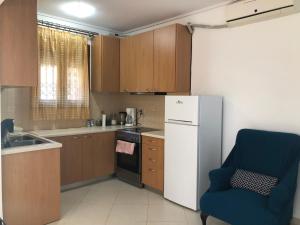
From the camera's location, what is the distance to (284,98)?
2.76 meters

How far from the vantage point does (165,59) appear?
3.62 meters

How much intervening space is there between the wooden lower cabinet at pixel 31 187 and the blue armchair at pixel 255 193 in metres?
1.62

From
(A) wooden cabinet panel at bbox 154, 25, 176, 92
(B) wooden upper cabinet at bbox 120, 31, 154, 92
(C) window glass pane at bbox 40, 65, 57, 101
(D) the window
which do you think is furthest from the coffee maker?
(C) window glass pane at bbox 40, 65, 57, 101

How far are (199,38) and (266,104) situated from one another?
4.44 feet

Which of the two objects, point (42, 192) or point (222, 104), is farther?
point (222, 104)

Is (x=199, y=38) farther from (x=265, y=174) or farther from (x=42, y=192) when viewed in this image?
(x=42, y=192)

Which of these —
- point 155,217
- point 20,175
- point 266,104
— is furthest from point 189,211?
point 20,175

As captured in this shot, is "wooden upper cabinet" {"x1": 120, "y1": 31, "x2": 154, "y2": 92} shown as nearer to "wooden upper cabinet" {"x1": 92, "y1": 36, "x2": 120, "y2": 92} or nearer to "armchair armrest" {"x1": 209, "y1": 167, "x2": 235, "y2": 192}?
"wooden upper cabinet" {"x1": 92, "y1": 36, "x2": 120, "y2": 92}

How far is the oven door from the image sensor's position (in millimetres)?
3826

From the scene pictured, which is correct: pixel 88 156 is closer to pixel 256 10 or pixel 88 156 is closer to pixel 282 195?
pixel 282 195

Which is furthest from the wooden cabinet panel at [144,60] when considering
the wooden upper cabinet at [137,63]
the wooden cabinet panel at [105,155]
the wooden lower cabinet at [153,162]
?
the wooden cabinet panel at [105,155]

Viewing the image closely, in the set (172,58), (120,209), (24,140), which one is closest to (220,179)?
(120,209)

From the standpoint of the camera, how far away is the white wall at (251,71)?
2.71m

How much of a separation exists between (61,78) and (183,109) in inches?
81.1
